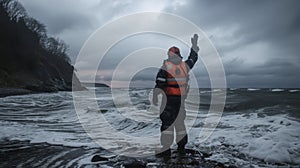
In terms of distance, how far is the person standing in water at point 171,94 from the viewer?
13.1 ft

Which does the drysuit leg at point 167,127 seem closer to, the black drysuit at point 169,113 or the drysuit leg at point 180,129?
the black drysuit at point 169,113

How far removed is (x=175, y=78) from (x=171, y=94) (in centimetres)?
29

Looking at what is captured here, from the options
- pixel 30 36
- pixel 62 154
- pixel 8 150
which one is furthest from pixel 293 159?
pixel 30 36

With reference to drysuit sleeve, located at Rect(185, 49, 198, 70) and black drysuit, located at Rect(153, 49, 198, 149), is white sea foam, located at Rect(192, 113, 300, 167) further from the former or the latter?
drysuit sleeve, located at Rect(185, 49, 198, 70)

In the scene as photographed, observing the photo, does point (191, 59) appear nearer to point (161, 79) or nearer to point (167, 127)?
point (161, 79)

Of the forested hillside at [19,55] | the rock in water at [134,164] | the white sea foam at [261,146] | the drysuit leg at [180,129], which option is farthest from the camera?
the forested hillside at [19,55]

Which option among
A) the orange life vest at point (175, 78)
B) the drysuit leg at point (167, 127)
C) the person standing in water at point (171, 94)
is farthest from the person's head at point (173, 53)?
the drysuit leg at point (167, 127)

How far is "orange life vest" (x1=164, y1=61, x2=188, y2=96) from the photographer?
3990 mm

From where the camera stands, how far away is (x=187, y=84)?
4258 millimetres

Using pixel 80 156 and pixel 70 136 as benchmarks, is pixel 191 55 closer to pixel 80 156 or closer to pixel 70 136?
pixel 80 156

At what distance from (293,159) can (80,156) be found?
12.0ft

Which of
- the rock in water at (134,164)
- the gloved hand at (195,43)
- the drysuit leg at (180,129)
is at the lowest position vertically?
the rock in water at (134,164)

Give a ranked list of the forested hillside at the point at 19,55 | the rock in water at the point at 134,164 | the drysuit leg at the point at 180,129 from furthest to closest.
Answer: the forested hillside at the point at 19,55
the drysuit leg at the point at 180,129
the rock in water at the point at 134,164

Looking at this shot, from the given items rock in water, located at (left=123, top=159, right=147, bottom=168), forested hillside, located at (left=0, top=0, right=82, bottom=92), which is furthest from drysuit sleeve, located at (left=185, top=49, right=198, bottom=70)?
forested hillside, located at (left=0, top=0, right=82, bottom=92)
